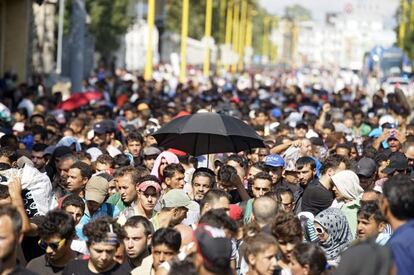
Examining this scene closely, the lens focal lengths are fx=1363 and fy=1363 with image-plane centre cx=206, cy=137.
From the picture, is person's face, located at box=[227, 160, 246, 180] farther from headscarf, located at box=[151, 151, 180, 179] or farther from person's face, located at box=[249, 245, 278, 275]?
person's face, located at box=[249, 245, 278, 275]

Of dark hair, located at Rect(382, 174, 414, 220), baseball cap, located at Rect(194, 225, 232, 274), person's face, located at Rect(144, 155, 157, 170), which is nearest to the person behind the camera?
baseball cap, located at Rect(194, 225, 232, 274)

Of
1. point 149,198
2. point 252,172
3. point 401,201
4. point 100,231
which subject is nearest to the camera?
point 401,201

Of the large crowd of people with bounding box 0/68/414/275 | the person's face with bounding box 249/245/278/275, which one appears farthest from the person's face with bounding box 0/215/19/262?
the person's face with bounding box 249/245/278/275

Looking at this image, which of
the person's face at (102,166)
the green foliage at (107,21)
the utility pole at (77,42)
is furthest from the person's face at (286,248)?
the green foliage at (107,21)

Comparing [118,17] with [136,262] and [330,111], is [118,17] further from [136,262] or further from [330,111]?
[136,262]

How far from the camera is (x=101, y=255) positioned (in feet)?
27.8

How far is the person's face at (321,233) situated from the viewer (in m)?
10.2

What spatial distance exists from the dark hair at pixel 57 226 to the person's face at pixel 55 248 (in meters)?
0.03

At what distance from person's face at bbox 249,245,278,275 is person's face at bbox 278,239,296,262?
16.5 inches

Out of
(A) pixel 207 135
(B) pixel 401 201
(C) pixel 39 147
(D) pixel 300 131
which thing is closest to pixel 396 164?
(A) pixel 207 135

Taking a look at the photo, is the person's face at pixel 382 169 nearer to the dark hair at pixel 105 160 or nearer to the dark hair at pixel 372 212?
the dark hair at pixel 105 160

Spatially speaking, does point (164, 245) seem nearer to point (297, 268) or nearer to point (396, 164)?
point (297, 268)

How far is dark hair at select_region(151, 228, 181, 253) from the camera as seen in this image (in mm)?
8695

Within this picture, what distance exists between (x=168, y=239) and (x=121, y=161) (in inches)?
217
